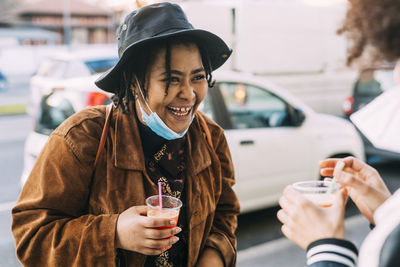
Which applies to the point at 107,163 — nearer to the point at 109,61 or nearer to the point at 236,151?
the point at 236,151

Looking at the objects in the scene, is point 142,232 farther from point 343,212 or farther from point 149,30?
point 149,30

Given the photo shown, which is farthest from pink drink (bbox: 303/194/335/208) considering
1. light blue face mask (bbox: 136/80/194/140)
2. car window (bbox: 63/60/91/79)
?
car window (bbox: 63/60/91/79)

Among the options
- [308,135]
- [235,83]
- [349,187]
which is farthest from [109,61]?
[349,187]

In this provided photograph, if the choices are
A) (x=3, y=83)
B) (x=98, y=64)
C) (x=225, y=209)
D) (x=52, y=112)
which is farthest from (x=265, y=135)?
(x=3, y=83)

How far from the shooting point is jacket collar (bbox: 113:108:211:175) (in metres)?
1.66

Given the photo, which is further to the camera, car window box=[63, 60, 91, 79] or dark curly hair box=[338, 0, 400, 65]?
car window box=[63, 60, 91, 79]

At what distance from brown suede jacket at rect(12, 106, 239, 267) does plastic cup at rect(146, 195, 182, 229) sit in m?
0.08

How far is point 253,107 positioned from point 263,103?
0.13m

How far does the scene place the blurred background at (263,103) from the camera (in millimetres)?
4176

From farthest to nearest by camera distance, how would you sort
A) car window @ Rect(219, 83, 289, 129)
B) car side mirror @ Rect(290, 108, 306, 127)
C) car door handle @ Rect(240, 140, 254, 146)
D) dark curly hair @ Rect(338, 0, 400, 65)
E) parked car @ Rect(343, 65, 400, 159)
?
1. parked car @ Rect(343, 65, 400, 159)
2. car side mirror @ Rect(290, 108, 306, 127)
3. car window @ Rect(219, 83, 289, 129)
4. car door handle @ Rect(240, 140, 254, 146)
5. dark curly hair @ Rect(338, 0, 400, 65)

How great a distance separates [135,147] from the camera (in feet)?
5.58

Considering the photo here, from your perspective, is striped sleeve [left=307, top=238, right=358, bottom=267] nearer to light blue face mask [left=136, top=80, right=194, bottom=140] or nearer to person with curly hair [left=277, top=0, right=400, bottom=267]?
person with curly hair [left=277, top=0, right=400, bottom=267]

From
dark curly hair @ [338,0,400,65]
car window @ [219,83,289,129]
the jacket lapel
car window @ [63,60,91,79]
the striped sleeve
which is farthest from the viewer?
car window @ [63,60,91,79]

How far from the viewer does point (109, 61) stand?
773cm
